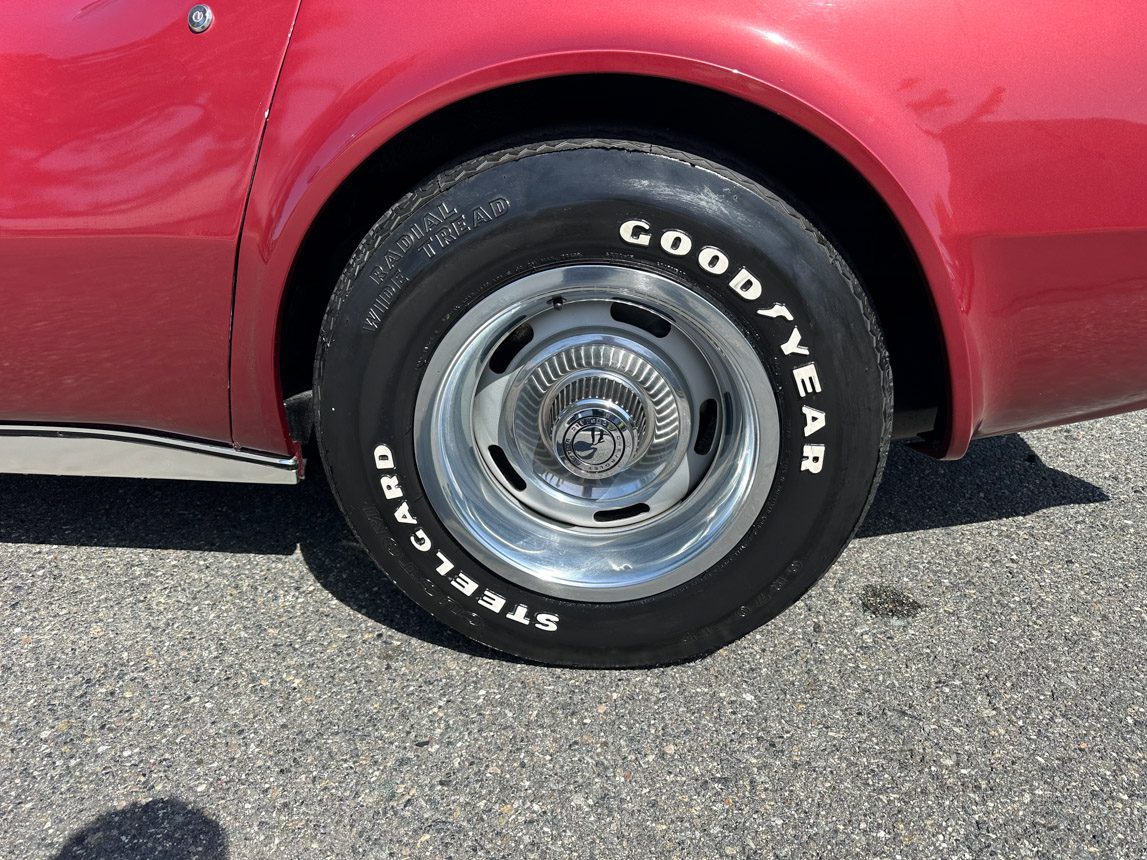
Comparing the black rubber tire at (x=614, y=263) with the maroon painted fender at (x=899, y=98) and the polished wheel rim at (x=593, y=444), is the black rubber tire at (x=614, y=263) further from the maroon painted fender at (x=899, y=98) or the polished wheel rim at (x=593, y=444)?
the maroon painted fender at (x=899, y=98)

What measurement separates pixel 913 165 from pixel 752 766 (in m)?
1.10

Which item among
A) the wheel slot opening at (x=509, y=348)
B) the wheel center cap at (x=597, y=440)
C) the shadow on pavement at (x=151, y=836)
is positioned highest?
the wheel slot opening at (x=509, y=348)

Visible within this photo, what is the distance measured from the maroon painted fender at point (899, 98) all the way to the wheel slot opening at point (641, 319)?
0.50m

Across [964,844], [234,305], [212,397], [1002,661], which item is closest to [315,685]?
[212,397]

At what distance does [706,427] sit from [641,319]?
0.27 meters

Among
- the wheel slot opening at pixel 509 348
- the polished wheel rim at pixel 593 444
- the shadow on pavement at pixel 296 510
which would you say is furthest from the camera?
the shadow on pavement at pixel 296 510

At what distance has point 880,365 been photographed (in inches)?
72.2

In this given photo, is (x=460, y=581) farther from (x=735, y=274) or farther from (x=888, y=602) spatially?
(x=888, y=602)

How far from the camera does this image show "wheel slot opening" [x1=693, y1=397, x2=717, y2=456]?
6.88ft

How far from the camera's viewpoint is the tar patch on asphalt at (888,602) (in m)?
2.24

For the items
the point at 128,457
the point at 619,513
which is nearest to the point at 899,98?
the point at 619,513

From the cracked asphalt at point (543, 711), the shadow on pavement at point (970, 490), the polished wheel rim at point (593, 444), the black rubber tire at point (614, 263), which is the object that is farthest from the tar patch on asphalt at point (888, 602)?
the polished wheel rim at point (593, 444)

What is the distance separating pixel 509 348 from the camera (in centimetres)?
208

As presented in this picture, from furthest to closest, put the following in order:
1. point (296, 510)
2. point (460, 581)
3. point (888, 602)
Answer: point (296, 510) < point (888, 602) < point (460, 581)
